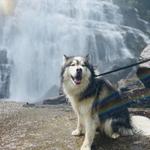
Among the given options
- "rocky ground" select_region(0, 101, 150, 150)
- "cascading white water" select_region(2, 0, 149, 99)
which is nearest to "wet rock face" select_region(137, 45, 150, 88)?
"rocky ground" select_region(0, 101, 150, 150)

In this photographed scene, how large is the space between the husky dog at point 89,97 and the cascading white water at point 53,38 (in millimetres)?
20726

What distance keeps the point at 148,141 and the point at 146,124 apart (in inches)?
27.2

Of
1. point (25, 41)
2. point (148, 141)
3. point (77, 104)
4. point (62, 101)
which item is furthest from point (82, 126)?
point (25, 41)

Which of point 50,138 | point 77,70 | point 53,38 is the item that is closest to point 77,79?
point 77,70

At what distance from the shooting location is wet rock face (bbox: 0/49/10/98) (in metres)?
27.1

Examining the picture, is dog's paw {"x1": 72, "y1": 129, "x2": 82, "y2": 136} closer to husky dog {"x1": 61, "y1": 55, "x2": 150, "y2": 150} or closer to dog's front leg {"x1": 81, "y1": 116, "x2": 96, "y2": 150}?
husky dog {"x1": 61, "y1": 55, "x2": 150, "y2": 150}

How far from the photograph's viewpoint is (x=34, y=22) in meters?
37.1

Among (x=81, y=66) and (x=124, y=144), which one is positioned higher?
(x=81, y=66)

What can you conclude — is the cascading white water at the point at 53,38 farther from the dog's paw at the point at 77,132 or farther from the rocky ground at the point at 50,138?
the dog's paw at the point at 77,132

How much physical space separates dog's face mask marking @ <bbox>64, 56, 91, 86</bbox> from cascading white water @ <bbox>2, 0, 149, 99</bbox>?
21.0 meters

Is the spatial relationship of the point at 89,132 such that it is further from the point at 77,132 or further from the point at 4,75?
the point at 4,75

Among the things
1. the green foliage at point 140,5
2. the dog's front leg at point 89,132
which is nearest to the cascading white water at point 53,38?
the green foliage at point 140,5

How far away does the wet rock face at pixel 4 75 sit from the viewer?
88.9 ft

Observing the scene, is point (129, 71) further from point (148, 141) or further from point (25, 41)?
point (148, 141)
